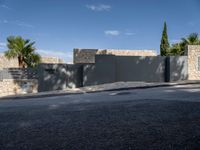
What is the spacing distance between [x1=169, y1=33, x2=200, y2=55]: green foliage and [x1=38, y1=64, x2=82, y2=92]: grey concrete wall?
49.6 feet

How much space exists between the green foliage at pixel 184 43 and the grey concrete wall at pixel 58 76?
49.6 feet

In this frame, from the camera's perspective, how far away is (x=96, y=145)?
4160mm

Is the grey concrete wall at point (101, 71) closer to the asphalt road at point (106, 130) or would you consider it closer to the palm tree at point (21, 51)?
the palm tree at point (21, 51)

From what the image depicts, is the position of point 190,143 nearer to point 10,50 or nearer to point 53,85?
point 53,85

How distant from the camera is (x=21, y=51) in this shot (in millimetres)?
25891

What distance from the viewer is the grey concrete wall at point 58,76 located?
756 inches

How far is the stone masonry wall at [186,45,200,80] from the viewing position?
21062mm

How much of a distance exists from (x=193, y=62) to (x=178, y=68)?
1675mm

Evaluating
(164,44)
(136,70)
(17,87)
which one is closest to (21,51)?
(17,87)

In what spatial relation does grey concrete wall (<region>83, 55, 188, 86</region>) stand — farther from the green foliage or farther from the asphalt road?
the asphalt road

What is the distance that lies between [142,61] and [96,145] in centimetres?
1682

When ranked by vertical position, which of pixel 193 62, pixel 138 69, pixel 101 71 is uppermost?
pixel 193 62

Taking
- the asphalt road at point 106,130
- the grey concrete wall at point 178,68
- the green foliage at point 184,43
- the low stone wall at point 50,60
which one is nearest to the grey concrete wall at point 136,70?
the grey concrete wall at point 178,68

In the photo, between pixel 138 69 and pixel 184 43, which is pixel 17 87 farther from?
pixel 184 43
